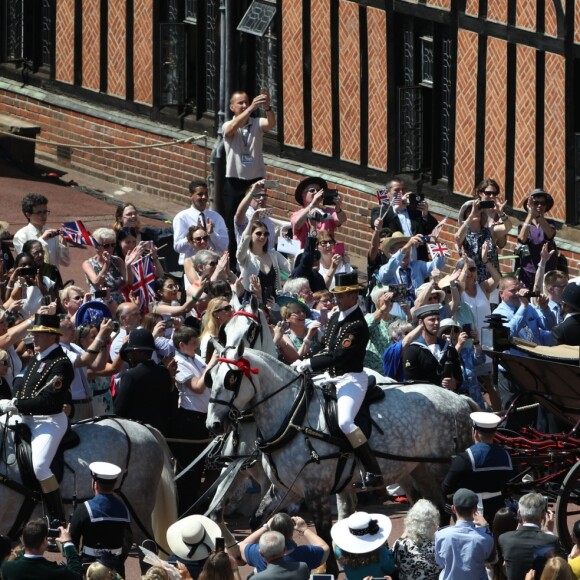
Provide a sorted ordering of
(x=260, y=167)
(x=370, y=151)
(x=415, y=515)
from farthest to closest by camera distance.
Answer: (x=370, y=151)
(x=260, y=167)
(x=415, y=515)

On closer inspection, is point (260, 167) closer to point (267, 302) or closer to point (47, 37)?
point (267, 302)

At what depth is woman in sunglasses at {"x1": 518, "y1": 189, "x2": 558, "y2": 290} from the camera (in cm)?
2277

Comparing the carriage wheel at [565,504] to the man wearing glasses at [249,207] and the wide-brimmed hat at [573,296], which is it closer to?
the wide-brimmed hat at [573,296]

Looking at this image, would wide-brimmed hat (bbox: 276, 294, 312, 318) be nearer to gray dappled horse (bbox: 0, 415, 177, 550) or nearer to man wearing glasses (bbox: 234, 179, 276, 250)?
man wearing glasses (bbox: 234, 179, 276, 250)

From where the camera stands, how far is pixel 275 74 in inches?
1129

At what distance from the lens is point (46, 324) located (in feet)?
52.1

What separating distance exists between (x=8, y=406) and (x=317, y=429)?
2.63 metres

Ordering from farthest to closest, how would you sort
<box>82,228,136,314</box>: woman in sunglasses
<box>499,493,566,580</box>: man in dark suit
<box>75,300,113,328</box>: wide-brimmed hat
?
1. <box>82,228,136,314</box>: woman in sunglasses
2. <box>75,300,113,328</box>: wide-brimmed hat
3. <box>499,493,566,580</box>: man in dark suit

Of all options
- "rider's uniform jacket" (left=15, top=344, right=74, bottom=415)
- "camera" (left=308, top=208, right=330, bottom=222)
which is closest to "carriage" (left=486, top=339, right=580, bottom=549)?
"rider's uniform jacket" (left=15, top=344, right=74, bottom=415)

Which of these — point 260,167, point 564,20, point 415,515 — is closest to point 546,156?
point 564,20

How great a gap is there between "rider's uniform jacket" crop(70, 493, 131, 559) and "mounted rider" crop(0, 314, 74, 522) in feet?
4.37

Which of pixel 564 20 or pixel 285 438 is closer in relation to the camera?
pixel 285 438

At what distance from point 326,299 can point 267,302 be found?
0.79 metres

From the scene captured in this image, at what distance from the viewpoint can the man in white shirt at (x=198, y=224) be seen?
71.9ft
